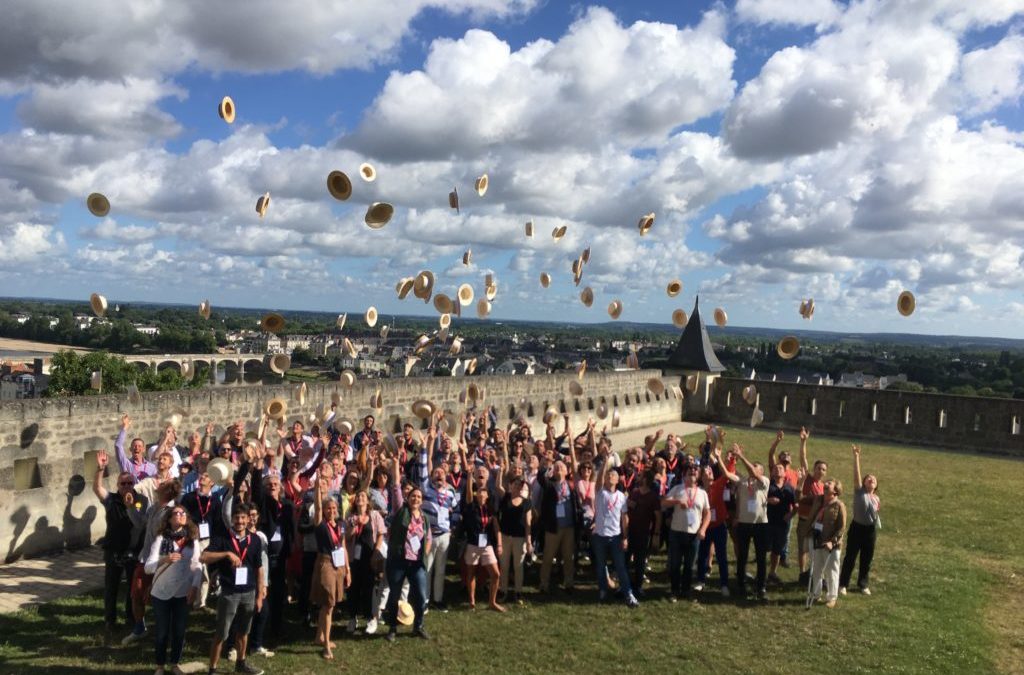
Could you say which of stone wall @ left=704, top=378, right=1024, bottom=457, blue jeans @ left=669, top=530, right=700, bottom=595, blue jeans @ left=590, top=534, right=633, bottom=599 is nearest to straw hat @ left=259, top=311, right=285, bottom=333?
blue jeans @ left=590, top=534, right=633, bottom=599

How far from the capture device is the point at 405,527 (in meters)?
6.73

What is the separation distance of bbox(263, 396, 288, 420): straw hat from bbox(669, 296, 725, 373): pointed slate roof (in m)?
18.7

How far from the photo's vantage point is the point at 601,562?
7891 millimetres

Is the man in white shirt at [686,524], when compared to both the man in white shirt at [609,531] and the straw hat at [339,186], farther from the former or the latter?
the straw hat at [339,186]

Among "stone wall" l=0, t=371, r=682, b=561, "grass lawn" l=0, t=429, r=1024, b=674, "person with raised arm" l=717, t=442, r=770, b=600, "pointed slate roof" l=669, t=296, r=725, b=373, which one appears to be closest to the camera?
"grass lawn" l=0, t=429, r=1024, b=674

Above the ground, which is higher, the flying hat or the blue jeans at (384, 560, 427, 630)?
the flying hat

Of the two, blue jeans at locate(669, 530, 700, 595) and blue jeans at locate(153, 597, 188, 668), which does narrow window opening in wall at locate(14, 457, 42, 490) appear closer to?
blue jeans at locate(153, 597, 188, 668)

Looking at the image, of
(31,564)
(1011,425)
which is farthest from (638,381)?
(31,564)

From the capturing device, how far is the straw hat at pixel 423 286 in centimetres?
1113

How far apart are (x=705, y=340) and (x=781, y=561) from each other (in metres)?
20.2

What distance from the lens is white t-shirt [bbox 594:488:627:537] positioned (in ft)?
25.5

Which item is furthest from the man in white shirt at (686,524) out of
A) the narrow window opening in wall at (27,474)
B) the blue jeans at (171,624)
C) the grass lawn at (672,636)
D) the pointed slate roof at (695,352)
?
the pointed slate roof at (695,352)

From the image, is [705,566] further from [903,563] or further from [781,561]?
[903,563]

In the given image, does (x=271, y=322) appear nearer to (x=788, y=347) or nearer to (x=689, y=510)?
(x=689, y=510)
